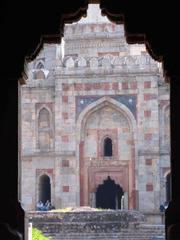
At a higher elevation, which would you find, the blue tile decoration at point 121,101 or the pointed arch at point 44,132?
the blue tile decoration at point 121,101

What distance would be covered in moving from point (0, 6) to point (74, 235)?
1762cm

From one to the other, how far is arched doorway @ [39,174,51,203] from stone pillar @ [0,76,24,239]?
24.5 meters

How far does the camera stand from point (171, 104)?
474 centimetres

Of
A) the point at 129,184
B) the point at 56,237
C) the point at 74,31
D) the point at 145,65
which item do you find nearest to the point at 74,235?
the point at 56,237

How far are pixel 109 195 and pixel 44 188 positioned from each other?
2953 mm

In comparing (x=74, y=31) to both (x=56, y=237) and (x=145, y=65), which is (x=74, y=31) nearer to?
(x=145, y=65)

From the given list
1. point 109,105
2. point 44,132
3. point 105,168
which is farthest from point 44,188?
point 109,105

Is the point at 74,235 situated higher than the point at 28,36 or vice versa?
the point at 28,36

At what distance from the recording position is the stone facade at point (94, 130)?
2844 cm

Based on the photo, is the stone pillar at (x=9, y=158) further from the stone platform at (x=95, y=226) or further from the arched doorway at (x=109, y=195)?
the arched doorway at (x=109, y=195)

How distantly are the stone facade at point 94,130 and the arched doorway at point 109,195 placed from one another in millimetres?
1192

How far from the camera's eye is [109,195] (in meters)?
30.6

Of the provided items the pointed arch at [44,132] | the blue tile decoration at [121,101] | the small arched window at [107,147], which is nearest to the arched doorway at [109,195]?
the small arched window at [107,147]

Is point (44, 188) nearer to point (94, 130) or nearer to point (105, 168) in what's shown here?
point (105, 168)
